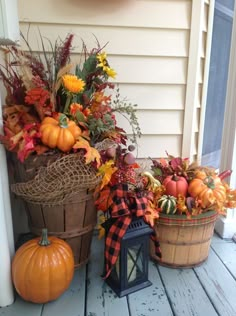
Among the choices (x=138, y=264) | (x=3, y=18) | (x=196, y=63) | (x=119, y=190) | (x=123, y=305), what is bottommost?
(x=123, y=305)

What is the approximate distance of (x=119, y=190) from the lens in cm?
121

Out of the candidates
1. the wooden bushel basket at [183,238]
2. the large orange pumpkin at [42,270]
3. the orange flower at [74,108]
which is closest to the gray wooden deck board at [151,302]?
the wooden bushel basket at [183,238]

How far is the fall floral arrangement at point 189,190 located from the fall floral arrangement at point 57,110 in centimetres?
35

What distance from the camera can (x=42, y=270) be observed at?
1.11 m

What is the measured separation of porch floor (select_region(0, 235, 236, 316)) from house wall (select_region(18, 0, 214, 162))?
0.71 m

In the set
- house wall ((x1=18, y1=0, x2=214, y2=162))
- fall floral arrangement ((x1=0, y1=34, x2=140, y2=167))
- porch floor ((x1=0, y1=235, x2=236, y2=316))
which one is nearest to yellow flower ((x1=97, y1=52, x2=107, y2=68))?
fall floral arrangement ((x1=0, y1=34, x2=140, y2=167))

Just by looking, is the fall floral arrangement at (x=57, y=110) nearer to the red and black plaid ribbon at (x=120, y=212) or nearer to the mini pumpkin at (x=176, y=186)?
the red and black plaid ribbon at (x=120, y=212)

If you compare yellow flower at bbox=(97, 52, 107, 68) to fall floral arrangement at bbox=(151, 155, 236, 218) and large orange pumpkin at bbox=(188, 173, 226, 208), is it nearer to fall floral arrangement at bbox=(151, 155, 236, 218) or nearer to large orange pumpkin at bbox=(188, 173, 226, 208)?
fall floral arrangement at bbox=(151, 155, 236, 218)

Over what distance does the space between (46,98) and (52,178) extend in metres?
0.34

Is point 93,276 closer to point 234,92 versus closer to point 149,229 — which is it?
point 149,229

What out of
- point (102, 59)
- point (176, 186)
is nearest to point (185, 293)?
point (176, 186)

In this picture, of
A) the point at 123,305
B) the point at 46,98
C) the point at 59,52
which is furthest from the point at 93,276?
the point at 59,52

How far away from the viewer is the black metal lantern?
4.01 ft

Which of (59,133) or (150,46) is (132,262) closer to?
(59,133)
